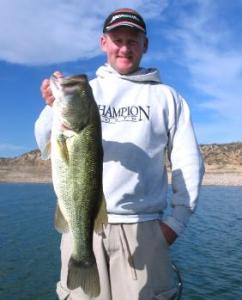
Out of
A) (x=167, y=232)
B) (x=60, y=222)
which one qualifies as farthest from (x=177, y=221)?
(x=60, y=222)

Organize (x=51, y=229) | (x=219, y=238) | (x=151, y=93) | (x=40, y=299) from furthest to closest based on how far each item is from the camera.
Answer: (x=51, y=229) < (x=219, y=238) < (x=40, y=299) < (x=151, y=93)

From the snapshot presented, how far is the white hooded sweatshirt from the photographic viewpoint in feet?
17.9

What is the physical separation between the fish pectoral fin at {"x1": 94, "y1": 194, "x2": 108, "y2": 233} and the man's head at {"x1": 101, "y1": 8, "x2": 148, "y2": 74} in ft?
5.72

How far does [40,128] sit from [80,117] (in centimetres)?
86

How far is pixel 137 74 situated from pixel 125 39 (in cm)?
43

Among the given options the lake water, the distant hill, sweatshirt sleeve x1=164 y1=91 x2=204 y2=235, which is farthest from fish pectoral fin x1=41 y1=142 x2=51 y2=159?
the distant hill

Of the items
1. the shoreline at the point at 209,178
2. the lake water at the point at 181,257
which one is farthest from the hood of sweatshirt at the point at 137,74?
the shoreline at the point at 209,178

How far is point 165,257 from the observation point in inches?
219

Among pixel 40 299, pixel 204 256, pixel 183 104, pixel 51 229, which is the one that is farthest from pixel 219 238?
pixel 183 104

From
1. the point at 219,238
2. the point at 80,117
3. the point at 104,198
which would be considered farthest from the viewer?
the point at 219,238

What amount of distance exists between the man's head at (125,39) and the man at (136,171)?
0.01m

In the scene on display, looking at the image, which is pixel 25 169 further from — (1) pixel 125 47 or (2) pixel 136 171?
(2) pixel 136 171

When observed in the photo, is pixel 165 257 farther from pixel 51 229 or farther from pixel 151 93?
pixel 51 229

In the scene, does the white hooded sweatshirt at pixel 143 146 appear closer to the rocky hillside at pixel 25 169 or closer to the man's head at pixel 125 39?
the man's head at pixel 125 39
